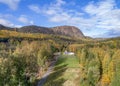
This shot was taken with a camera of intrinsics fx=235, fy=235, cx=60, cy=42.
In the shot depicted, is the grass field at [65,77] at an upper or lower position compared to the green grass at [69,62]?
lower

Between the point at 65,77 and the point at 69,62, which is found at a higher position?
the point at 69,62

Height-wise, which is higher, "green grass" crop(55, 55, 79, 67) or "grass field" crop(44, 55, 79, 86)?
"green grass" crop(55, 55, 79, 67)

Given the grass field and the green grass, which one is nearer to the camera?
the grass field

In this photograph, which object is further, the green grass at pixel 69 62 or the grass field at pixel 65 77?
the green grass at pixel 69 62

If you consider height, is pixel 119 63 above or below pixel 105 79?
above

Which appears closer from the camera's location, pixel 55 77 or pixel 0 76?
pixel 0 76

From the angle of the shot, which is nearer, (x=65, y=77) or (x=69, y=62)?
(x=65, y=77)

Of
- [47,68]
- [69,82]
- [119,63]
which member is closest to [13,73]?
[69,82]

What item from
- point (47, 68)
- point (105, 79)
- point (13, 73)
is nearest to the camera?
point (13, 73)

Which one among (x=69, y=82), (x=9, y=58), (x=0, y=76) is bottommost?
A: (x=69, y=82)

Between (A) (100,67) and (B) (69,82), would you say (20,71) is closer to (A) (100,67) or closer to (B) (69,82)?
(B) (69,82)

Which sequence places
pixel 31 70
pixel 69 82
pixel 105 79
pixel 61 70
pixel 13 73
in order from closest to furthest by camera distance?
pixel 13 73
pixel 105 79
pixel 69 82
pixel 31 70
pixel 61 70
